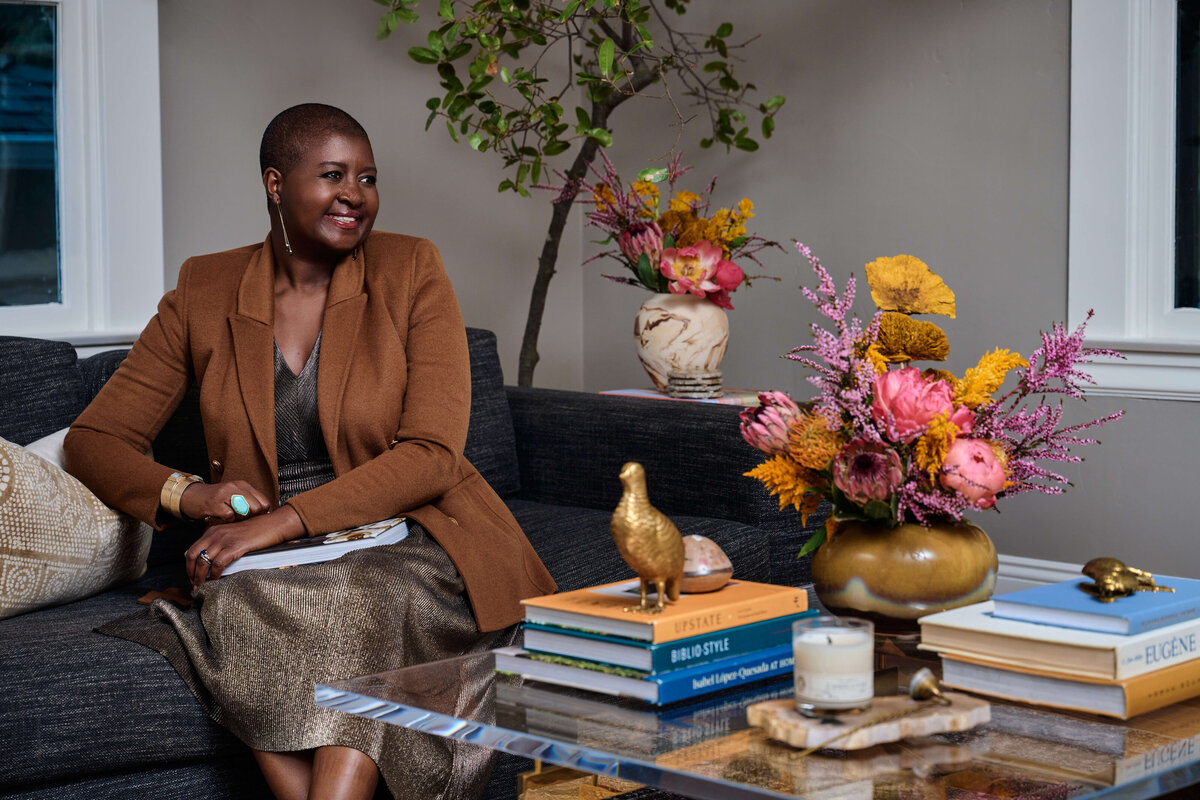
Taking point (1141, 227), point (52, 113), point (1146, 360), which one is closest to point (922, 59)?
point (1141, 227)

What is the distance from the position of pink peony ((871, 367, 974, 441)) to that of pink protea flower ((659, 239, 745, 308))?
154 cm

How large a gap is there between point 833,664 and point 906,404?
12.3 inches

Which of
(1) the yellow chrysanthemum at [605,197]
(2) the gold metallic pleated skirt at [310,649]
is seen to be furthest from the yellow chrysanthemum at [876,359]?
(1) the yellow chrysanthemum at [605,197]

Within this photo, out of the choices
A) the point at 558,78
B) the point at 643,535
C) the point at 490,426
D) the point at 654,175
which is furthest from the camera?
the point at 558,78

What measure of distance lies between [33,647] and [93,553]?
319mm

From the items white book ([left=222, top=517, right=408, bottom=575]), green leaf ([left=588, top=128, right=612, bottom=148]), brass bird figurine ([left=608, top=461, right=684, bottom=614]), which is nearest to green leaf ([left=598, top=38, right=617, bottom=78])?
green leaf ([left=588, top=128, right=612, bottom=148])

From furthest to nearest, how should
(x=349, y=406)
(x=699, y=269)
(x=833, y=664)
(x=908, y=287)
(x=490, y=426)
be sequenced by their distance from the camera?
(x=699, y=269) < (x=490, y=426) < (x=349, y=406) < (x=908, y=287) < (x=833, y=664)

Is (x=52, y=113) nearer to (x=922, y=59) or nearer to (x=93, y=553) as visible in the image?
(x=93, y=553)

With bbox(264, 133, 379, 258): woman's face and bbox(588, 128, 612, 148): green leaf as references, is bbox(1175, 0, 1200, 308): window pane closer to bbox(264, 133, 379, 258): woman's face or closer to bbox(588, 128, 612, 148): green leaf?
bbox(588, 128, 612, 148): green leaf

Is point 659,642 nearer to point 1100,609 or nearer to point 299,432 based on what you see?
point 1100,609

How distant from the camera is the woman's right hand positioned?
191cm

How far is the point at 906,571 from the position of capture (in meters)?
1.33

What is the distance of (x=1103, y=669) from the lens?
1159 millimetres

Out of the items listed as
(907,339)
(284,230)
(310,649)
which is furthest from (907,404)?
(284,230)
